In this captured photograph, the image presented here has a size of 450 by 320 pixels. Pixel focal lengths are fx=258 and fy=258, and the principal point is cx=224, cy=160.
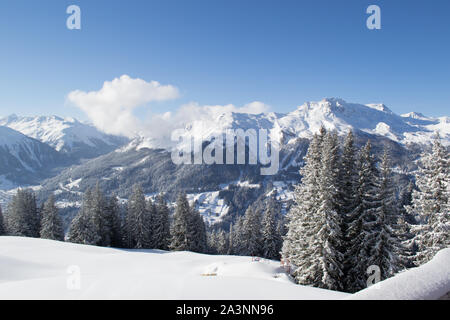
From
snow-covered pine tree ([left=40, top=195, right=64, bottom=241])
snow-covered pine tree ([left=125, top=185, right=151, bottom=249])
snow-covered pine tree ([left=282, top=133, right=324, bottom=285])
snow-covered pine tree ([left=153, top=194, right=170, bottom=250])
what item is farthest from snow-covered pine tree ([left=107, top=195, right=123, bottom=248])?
snow-covered pine tree ([left=282, top=133, right=324, bottom=285])

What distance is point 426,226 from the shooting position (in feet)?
55.3

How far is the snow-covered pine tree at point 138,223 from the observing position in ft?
137

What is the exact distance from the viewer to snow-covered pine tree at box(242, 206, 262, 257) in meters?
44.3

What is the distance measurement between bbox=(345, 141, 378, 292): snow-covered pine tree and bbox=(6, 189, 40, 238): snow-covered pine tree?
48.9m

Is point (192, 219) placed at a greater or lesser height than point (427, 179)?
lesser

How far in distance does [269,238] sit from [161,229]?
18.4 metres

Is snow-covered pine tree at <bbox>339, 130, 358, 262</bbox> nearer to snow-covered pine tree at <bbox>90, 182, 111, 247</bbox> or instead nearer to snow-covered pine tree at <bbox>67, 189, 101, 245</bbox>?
snow-covered pine tree at <bbox>67, 189, 101, 245</bbox>

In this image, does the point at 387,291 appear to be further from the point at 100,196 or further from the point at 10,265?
the point at 100,196

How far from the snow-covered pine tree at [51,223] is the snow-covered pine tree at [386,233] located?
42404 mm

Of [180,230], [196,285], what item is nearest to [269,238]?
[180,230]

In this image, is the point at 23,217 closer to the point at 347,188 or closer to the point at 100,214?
the point at 100,214
